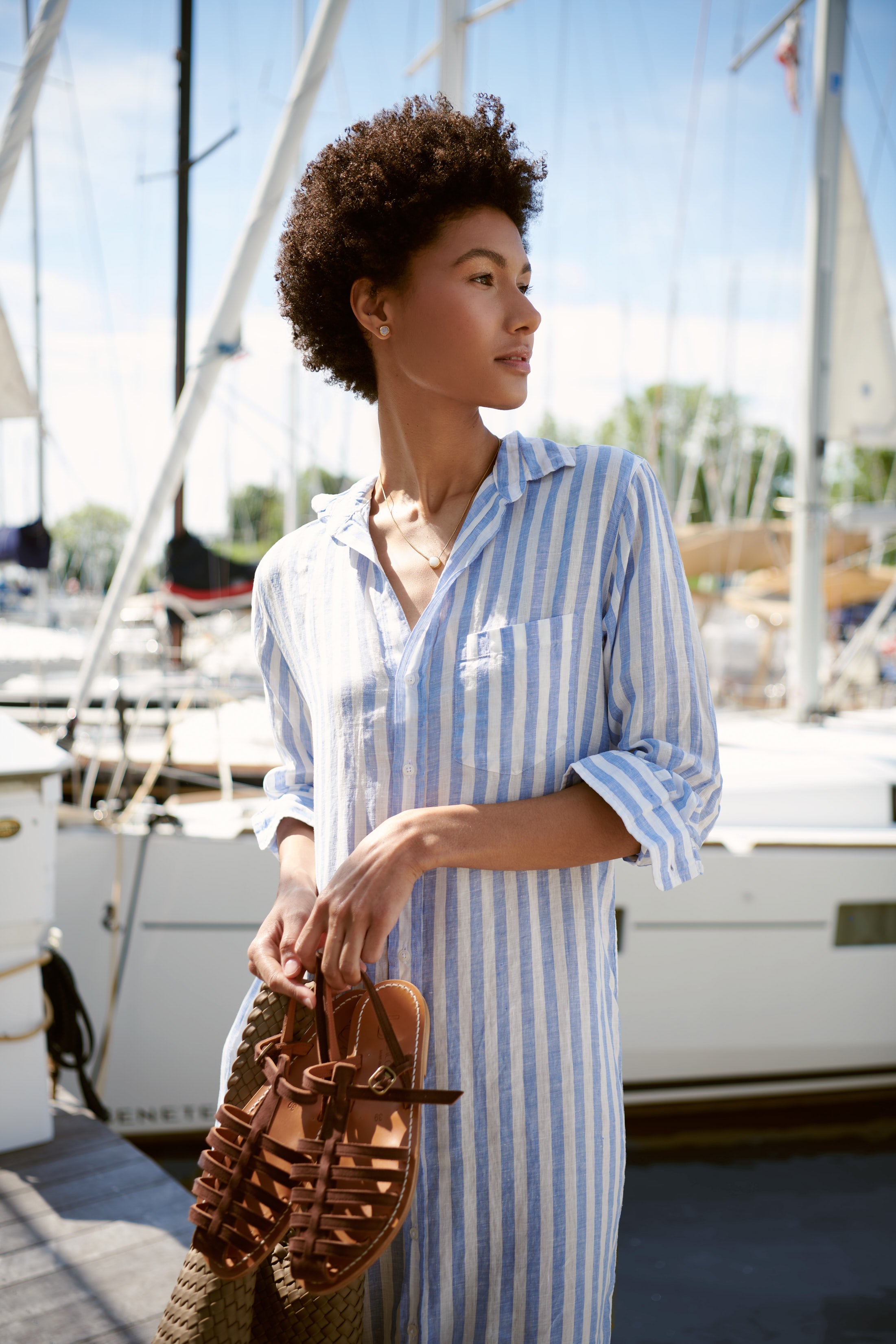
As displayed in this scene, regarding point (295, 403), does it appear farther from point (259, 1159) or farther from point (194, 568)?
point (259, 1159)

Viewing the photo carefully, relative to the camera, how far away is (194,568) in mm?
6059

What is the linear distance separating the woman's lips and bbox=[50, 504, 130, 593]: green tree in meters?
6.37

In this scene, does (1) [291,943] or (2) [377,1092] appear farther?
(1) [291,943]

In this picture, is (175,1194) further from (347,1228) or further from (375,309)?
(375,309)

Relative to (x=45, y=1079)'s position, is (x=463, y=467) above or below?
above

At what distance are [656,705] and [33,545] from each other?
660cm

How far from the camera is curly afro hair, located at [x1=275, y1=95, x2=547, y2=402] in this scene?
1.23 metres

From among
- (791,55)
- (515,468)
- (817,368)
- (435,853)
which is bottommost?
(435,853)

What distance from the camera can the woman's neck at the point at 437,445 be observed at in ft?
4.14

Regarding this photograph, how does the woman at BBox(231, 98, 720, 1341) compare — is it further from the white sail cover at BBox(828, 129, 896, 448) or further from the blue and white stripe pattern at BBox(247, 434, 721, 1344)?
the white sail cover at BBox(828, 129, 896, 448)

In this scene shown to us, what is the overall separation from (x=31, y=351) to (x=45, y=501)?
139 cm

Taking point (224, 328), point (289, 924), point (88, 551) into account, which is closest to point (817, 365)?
point (224, 328)

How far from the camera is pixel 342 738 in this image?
121 centimetres

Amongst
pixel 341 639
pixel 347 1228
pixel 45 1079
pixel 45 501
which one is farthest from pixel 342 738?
pixel 45 501
